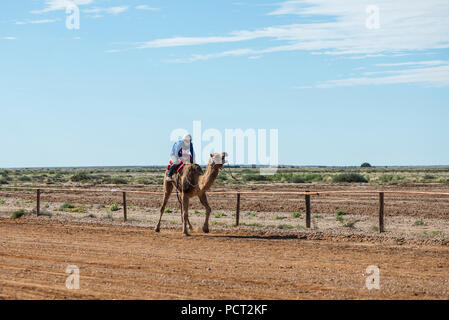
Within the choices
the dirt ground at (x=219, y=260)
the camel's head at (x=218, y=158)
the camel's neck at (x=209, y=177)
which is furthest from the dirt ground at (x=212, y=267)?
the camel's head at (x=218, y=158)

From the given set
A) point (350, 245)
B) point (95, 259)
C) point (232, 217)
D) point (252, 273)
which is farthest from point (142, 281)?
point (232, 217)

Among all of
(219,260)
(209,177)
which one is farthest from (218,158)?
(219,260)

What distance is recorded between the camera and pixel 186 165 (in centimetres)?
1914

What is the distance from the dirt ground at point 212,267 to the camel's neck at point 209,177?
5.02ft

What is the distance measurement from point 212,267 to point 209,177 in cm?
526

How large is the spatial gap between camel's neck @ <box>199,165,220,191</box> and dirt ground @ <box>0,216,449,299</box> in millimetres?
1529

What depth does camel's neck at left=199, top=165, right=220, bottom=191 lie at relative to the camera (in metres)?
17.5

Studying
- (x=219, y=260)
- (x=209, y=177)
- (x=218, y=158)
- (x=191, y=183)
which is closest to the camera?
(x=219, y=260)

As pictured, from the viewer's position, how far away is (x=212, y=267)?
12.7 m

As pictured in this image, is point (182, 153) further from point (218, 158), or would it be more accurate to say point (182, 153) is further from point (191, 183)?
point (218, 158)

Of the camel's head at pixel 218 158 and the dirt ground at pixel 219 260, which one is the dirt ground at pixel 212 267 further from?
the camel's head at pixel 218 158
